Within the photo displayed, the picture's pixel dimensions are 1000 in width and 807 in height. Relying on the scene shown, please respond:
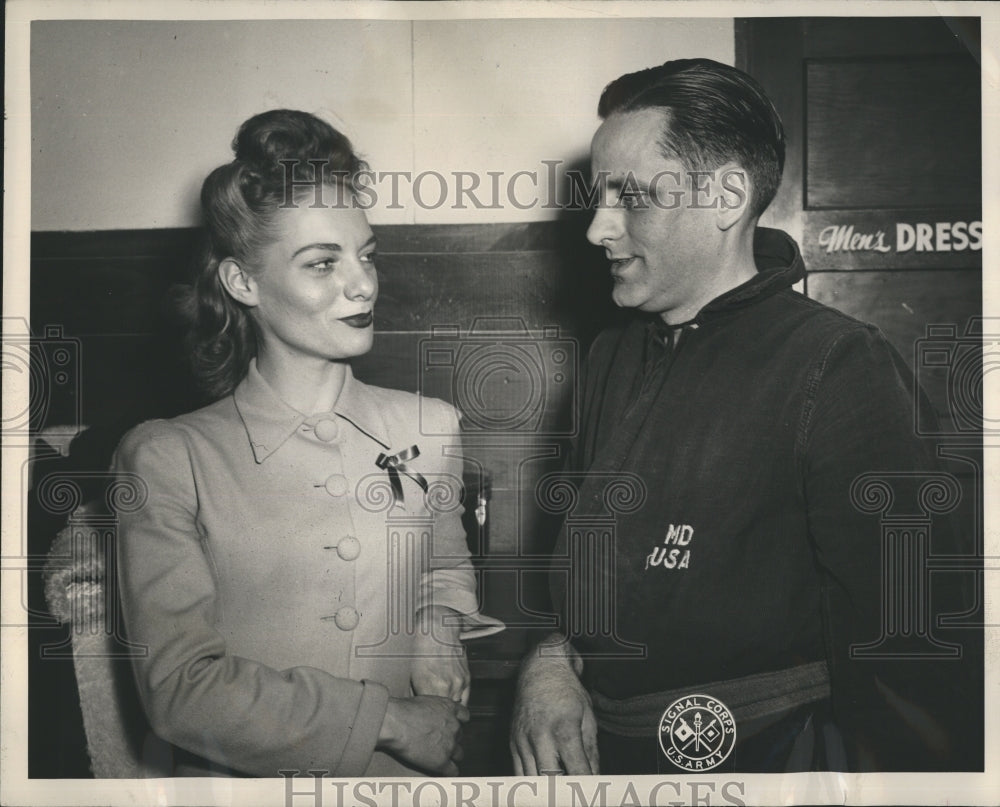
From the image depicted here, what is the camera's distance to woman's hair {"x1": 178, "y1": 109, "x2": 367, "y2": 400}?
0.78m

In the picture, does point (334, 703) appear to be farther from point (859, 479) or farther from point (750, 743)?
point (859, 479)

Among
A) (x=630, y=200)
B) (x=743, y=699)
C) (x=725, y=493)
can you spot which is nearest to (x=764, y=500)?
(x=725, y=493)

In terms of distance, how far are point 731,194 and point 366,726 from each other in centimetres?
55

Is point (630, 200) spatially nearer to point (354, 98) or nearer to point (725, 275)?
point (725, 275)

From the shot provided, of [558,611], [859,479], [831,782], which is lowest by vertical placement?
[831,782]

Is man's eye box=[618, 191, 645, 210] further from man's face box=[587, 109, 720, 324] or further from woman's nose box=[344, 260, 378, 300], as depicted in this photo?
woman's nose box=[344, 260, 378, 300]

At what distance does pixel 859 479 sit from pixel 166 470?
1.91 feet

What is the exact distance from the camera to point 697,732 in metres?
0.78

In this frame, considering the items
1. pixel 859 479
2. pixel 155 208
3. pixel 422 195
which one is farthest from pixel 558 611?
pixel 155 208

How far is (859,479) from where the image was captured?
746mm

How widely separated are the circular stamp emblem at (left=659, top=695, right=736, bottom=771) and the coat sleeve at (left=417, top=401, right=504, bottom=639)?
167mm
